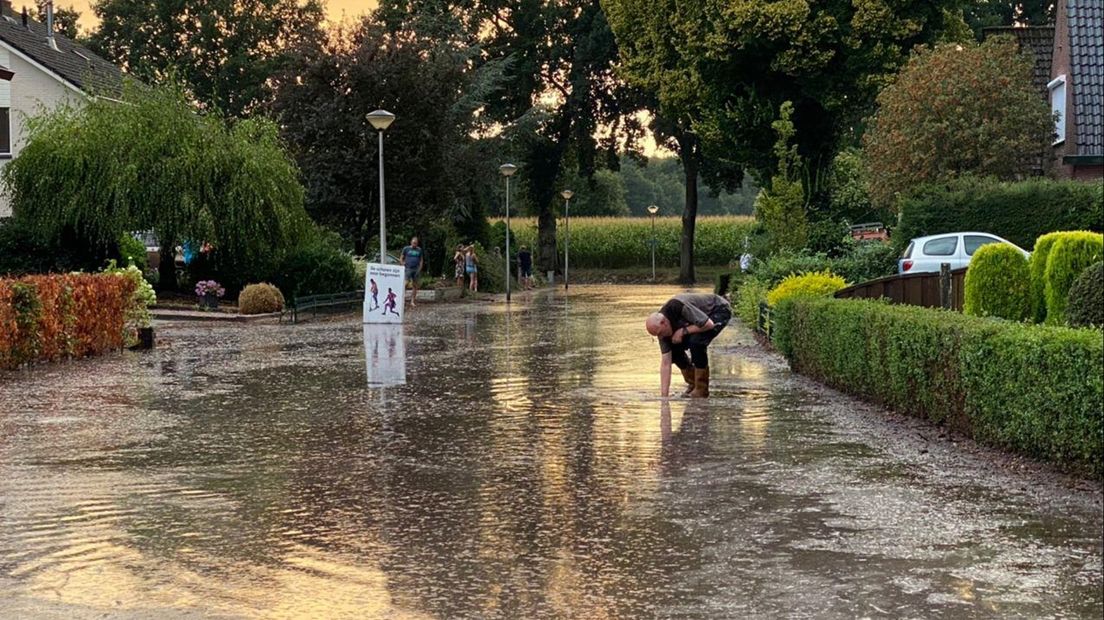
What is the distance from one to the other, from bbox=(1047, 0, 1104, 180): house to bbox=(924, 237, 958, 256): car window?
223 inches

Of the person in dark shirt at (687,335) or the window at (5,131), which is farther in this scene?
the window at (5,131)

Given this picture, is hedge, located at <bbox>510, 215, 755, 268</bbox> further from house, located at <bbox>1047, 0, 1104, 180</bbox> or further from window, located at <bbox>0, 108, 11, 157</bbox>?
house, located at <bbox>1047, 0, 1104, 180</bbox>

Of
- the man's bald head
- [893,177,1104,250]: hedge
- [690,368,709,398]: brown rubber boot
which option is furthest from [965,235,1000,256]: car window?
the man's bald head

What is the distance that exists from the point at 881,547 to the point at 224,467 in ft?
17.9

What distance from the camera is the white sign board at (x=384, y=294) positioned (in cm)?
3112

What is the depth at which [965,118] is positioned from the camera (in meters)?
34.2

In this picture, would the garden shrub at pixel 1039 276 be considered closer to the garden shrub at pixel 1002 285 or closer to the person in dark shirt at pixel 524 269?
the garden shrub at pixel 1002 285

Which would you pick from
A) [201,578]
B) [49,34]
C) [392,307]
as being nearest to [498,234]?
[49,34]

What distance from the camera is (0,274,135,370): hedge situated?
20156mm

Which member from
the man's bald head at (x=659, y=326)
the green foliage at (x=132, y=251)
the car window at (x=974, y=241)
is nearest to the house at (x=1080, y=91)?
the car window at (x=974, y=241)

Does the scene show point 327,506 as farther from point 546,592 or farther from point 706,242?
point 706,242

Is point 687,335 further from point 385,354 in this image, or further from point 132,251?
point 132,251

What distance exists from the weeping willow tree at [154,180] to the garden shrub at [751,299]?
13.1 metres

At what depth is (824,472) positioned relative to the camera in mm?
10852
